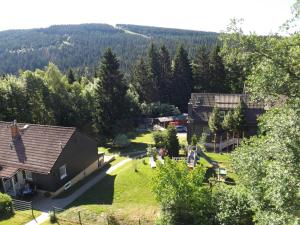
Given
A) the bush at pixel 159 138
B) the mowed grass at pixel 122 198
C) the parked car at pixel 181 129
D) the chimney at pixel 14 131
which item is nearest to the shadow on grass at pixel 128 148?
the bush at pixel 159 138

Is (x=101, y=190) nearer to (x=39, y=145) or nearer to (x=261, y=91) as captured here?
(x=39, y=145)

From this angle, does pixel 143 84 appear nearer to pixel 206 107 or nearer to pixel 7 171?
pixel 206 107

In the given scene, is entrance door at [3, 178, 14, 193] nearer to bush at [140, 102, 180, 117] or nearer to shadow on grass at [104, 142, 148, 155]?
shadow on grass at [104, 142, 148, 155]

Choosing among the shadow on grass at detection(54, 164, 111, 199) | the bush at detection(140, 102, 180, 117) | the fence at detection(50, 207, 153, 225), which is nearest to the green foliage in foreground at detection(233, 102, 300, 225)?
the fence at detection(50, 207, 153, 225)

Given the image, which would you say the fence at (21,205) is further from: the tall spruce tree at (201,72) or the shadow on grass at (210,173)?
the tall spruce tree at (201,72)

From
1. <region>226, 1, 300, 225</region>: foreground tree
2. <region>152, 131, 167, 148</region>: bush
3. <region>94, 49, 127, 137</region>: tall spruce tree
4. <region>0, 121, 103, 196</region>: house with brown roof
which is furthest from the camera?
<region>94, 49, 127, 137</region>: tall spruce tree

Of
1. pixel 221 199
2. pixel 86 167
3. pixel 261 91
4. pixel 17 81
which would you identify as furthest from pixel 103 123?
pixel 261 91

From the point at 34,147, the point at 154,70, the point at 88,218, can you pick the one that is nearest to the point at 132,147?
the point at 34,147
